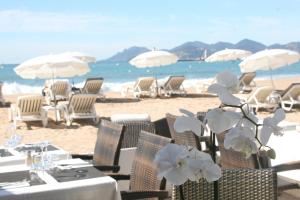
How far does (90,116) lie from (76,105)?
1.26ft

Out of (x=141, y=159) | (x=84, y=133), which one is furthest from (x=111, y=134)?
(x=84, y=133)

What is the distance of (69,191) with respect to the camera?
2.86 meters

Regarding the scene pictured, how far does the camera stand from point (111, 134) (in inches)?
166

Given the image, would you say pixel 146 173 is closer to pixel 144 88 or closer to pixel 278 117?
pixel 278 117

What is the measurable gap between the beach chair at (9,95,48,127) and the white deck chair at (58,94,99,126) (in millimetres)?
506

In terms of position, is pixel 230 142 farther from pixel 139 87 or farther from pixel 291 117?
pixel 139 87

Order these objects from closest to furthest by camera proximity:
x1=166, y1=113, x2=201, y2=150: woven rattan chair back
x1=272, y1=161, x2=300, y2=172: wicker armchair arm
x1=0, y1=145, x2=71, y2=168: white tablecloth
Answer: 1. x1=0, y1=145, x2=71, y2=168: white tablecloth
2. x1=272, y1=161, x2=300, y2=172: wicker armchair arm
3. x1=166, y1=113, x2=201, y2=150: woven rattan chair back

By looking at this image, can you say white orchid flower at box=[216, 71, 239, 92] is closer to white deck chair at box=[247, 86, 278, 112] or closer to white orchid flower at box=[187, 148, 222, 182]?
white orchid flower at box=[187, 148, 222, 182]

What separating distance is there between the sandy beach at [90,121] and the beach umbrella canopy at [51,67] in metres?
1.08

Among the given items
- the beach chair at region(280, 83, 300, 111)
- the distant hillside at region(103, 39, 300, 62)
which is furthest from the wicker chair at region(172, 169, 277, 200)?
the distant hillside at region(103, 39, 300, 62)

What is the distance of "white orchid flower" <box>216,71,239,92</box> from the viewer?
4.45 ft

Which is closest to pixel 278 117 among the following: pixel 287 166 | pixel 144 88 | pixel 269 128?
pixel 269 128

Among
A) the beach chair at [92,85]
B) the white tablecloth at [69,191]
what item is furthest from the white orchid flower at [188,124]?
the beach chair at [92,85]

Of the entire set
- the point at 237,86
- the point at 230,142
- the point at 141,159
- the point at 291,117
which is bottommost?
the point at 291,117
